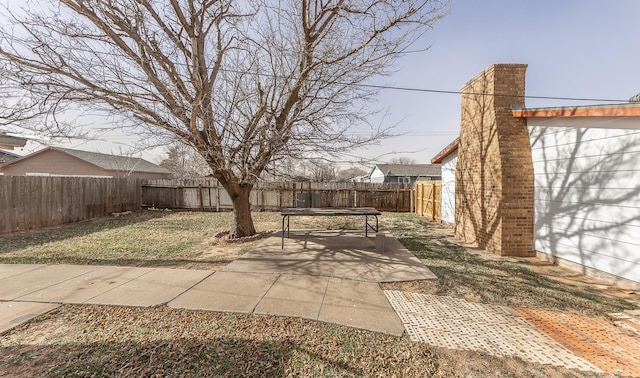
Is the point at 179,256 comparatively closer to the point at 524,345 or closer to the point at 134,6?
the point at 134,6

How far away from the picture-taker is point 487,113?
612 centimetres

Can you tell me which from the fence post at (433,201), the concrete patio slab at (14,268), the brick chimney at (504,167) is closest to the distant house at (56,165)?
the concrete patio slab at (14,268)

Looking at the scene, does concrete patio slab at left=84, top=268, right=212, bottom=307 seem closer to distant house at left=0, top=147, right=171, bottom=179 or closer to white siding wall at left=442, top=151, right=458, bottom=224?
white siding wall at left=442, top=151, right=458, bottom=224

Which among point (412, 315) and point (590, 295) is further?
point (590, 295)

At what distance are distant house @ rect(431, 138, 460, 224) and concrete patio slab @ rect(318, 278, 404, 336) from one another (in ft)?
22.5

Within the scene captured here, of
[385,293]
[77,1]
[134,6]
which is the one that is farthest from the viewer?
[134,6]

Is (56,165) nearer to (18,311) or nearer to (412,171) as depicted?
(18,311)

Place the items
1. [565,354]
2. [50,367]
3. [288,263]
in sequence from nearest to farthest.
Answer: [50,367]
[565,354]
[288,263]

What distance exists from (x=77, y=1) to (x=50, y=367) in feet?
17.9

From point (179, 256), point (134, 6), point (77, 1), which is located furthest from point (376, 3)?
point (179, 256)

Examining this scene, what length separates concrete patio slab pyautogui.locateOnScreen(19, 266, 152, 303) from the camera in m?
3.47

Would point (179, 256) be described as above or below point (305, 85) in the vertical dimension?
below

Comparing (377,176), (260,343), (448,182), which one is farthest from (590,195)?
(377,176)

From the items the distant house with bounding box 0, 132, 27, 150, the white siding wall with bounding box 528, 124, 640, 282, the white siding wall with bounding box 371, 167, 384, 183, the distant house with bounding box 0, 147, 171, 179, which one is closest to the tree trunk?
the distant house with bounding box 0, 132, 27, 150
